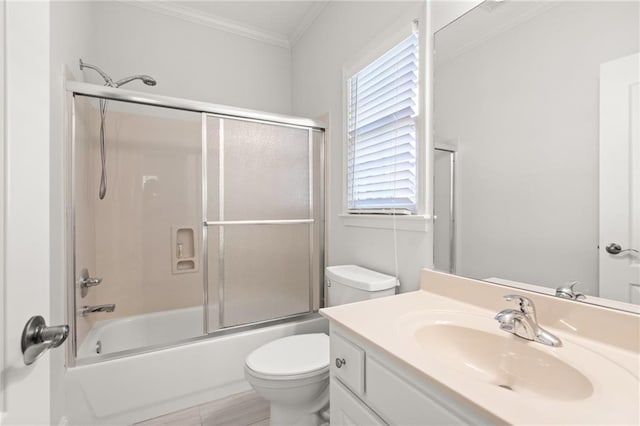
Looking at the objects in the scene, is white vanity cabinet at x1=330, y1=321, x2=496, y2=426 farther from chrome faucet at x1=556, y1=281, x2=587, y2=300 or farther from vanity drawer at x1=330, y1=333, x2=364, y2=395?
chrome faucet at x1=556, y1=281, x2=587, y2=300

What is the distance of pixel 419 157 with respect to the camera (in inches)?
56.2

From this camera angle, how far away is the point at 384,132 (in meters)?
1.64

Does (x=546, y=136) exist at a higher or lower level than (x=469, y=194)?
higher

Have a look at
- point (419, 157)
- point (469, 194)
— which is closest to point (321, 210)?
point (419, 157)

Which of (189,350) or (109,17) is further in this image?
(109,17)

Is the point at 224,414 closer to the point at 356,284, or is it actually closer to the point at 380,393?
the point at 356,284

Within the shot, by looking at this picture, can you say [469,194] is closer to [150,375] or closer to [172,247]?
[150,375]

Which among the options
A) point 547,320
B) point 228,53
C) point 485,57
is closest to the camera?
point 547,320

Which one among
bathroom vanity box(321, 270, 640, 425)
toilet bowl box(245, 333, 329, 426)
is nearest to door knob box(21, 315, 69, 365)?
bathroom vanity box(321, 270, 640, 425)

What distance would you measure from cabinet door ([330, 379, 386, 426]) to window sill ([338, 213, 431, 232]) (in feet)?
2.59

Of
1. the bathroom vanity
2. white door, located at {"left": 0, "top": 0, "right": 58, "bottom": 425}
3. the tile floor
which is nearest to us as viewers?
white door, located at {"left": 0, "top": 0, "right": 58, "bottom": 425}

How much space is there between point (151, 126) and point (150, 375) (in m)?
1.80

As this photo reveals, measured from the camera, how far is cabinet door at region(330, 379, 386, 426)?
2.78 ft

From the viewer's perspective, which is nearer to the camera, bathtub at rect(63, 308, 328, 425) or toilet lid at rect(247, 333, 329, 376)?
toilet lid at rect(247, 333, 329, 376)
